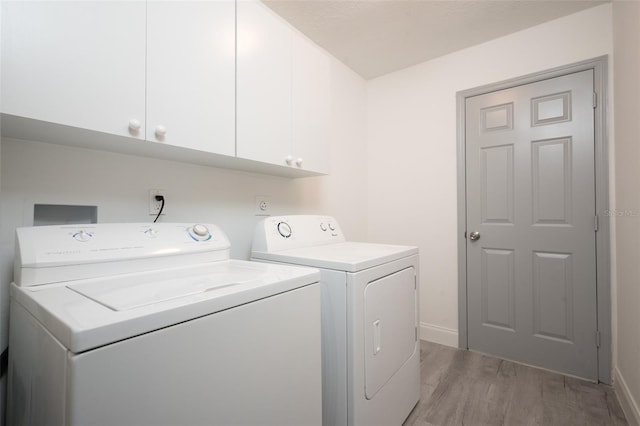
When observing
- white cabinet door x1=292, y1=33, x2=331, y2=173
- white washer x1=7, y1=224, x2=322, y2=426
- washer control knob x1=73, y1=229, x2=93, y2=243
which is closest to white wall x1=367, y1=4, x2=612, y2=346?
white cabinet door x1=292, y1=33, x2=331, y2=173

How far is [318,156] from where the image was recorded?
1.79 meters

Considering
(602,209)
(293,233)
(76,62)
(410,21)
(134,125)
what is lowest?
(293,233)

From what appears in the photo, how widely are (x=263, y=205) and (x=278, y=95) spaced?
0.69 meters

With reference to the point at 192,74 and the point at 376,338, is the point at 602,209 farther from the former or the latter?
the point at 192,74

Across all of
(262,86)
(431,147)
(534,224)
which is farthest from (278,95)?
(534,224)

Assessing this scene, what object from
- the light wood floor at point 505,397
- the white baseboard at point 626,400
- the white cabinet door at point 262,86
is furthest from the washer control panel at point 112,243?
the white baseboard at point 626,400

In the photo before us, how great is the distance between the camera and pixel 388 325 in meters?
1.37

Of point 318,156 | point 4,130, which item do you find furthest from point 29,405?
point 318,156

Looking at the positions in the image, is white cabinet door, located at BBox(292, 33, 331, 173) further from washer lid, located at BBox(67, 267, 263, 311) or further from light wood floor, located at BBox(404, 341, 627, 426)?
light wood floor, located at BBox(404, 341, 627, 426)

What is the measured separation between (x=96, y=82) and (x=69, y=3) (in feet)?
0.70

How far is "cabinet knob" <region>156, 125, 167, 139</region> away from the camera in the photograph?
103cm

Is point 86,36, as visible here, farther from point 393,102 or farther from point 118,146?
point 393,102

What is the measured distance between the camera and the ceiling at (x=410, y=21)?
1.85m

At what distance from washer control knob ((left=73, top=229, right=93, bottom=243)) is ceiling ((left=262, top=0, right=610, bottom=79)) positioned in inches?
67.0
